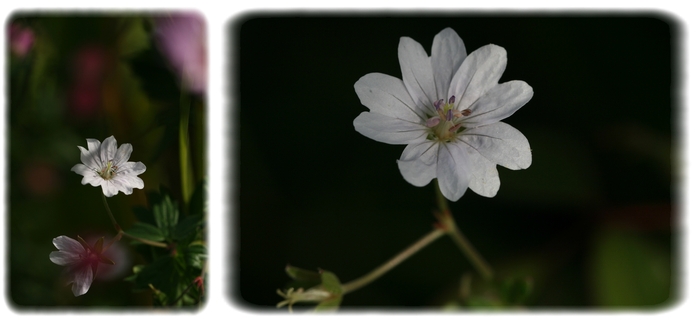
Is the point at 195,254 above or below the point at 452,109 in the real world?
below

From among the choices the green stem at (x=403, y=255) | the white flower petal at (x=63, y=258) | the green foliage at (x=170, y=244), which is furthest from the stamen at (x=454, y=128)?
the white flower petal at (x=63, y=258)

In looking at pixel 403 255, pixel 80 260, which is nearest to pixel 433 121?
pixel 403 255

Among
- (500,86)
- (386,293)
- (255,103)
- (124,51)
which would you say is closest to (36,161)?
(124,51)

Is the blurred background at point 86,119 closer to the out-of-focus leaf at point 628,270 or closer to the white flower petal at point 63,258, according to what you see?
the white flower petal at point 63,258

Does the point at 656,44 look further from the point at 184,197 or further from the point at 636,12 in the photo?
the point at 184,197

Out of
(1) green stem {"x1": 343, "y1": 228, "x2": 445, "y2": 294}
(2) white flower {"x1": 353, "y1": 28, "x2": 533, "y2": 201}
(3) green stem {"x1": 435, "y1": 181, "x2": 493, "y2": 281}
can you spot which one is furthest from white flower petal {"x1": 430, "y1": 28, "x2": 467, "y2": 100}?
(1) green stem {"x1": 343, "y1": 228, "x2": 445, "y2": 294}

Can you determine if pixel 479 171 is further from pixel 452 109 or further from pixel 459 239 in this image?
pixel 459 239
